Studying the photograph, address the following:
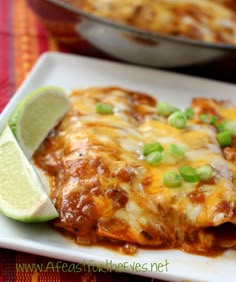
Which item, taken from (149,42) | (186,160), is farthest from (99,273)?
(149,42)

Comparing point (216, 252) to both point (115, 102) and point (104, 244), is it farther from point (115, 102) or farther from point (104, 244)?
point (115, 102)

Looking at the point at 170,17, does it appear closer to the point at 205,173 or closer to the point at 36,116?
the point at 36,116

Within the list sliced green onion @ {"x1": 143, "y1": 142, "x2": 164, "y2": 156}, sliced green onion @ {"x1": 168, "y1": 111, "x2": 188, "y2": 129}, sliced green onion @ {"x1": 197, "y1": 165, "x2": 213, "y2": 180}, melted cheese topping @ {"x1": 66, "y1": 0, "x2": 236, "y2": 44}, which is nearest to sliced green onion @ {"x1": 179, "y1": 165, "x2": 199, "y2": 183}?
sliced green onion @ {"x1": 197, "y1": 165, "x2": 213, "y2": 180}

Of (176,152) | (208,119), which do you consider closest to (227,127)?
(208,119)

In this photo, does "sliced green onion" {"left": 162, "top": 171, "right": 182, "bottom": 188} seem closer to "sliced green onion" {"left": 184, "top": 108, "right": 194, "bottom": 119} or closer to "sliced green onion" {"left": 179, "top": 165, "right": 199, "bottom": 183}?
"sliced green onion" {"left": 179, "top": 165, "right": 199, "bottom": 183}

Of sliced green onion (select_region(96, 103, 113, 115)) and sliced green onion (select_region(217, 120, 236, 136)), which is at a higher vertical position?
sliced green onion (select_region(96, 103, 113, 115))

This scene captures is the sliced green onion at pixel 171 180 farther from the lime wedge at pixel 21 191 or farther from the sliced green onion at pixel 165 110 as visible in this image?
the sliced green onion at pixel 165 110
